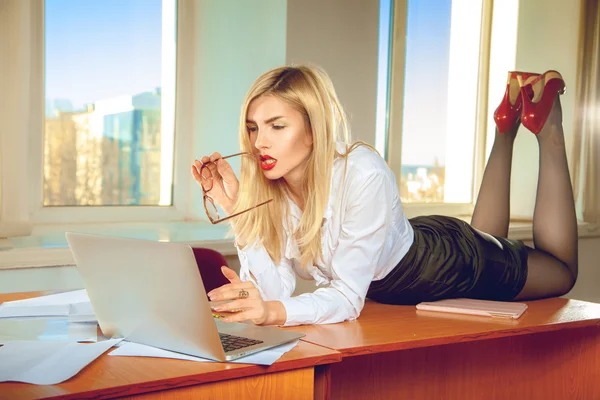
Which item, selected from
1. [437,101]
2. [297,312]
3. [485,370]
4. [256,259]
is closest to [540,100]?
[437,101]

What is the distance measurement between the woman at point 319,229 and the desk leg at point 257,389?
0.28 metres

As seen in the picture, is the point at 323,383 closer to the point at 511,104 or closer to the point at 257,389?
the point at 257,389

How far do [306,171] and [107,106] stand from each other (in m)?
1.35

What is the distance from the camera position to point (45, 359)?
3.84ft

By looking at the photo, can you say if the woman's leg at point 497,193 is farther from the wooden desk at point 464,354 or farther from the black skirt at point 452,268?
the wooden desk at point 464,354

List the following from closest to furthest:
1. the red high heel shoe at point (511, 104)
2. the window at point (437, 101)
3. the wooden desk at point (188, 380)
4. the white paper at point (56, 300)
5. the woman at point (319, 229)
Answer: the wooden desk at point (188, 380)
the white paper at point (56, 300)
the woman at point (319, 229)
the red high heel shoe at point (511, 104)
the window at point (437, 101)

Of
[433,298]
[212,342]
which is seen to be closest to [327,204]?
[433,298]

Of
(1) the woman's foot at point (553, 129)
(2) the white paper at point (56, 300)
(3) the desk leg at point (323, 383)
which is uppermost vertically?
(1) the woman's foot at point (553, 129)

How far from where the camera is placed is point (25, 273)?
7.64 ft

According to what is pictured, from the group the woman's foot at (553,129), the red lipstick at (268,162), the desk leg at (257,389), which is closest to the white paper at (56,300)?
the red lipstick at (268,162)


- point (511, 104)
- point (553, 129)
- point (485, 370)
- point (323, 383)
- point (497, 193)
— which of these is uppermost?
point (511, 104)

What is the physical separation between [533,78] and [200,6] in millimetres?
1466

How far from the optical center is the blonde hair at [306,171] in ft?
6.10

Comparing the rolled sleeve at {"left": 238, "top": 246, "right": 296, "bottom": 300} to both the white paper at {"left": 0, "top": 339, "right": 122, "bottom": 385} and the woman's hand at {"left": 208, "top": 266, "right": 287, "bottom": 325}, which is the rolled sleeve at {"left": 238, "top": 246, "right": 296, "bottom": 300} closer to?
the woman's hand at {"left": 208, "top": 266, "right": 287, "bottom": 325}
